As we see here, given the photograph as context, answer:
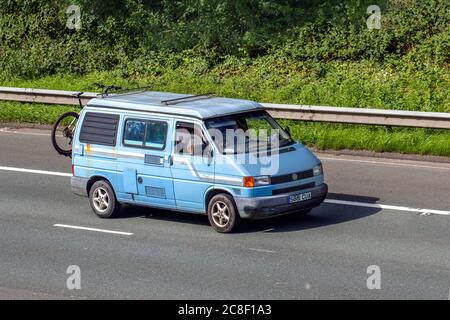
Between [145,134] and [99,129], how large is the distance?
0.95m

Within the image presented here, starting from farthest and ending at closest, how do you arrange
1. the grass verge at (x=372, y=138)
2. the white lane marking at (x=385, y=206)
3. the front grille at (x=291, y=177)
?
the grass verge at (x=372, y=138) → the white lane marking at (x=385, y=206) → the front grille at (x=291, y=177)

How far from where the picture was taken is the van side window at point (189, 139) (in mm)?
16344

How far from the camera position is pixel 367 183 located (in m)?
19.3

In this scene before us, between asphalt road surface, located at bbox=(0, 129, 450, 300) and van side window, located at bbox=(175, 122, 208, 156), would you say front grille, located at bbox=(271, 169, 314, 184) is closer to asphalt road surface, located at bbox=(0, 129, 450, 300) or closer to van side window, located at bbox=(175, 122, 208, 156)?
asphalt road surface, located at bbox=(0, 129, 450, 300)

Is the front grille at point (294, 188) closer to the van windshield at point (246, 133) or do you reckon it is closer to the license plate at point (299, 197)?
the license plate at point (299, 197)

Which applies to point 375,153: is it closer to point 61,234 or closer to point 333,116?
point 333,116

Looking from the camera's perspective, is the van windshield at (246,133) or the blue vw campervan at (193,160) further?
the van windshield at (246,133)

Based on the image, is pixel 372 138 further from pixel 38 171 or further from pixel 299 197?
pixel 38 171

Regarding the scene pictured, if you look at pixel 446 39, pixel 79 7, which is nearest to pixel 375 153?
pixel 446 39

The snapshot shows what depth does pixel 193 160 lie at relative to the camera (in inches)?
642

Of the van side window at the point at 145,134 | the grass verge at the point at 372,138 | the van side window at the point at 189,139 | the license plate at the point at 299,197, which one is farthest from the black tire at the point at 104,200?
the grass verge at the point at 372,138

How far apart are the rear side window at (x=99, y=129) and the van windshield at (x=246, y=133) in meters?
1.75

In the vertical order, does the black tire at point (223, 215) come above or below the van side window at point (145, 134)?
below

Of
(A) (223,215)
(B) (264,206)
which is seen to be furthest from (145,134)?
(B) (264,206)
